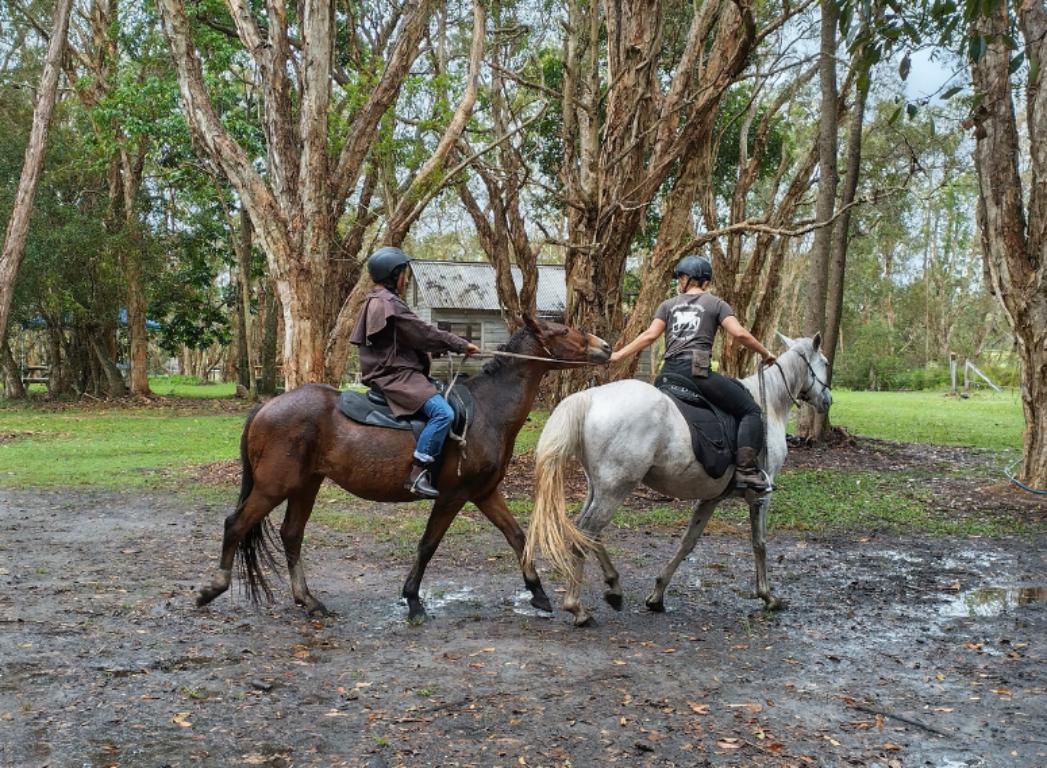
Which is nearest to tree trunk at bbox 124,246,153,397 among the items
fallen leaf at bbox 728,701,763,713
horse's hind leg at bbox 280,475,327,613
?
horse's hind leg at bbox 280,475,327,613

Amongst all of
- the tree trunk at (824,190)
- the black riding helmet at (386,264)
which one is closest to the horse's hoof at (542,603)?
the black riding helmet at (386,264)

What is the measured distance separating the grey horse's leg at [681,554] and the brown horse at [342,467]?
33.8 inches

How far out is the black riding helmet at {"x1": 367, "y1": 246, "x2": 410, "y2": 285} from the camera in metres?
6.40

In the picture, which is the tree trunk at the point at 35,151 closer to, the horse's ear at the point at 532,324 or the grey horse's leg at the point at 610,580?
the horse's ear at the point at 532,324

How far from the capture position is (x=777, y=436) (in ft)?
23.4

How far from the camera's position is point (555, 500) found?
20.4ft

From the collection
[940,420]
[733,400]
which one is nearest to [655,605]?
[733,400]

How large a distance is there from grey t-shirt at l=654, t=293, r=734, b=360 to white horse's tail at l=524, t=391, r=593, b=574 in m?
1.01

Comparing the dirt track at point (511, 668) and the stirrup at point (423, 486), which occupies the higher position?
the stirrup at point (423, 486)

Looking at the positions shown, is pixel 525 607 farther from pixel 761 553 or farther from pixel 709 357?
pixel 709 357

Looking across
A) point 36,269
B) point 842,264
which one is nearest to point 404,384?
point 842,264

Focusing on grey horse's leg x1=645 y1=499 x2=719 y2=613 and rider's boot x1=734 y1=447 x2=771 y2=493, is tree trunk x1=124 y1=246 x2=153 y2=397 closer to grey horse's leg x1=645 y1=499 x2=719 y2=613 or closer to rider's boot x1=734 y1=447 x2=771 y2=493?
grey horse's leg x1=645 y1=499 x2=719 y2=613

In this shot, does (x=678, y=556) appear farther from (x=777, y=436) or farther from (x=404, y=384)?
(x=404, y=384)

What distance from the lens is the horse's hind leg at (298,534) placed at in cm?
662
